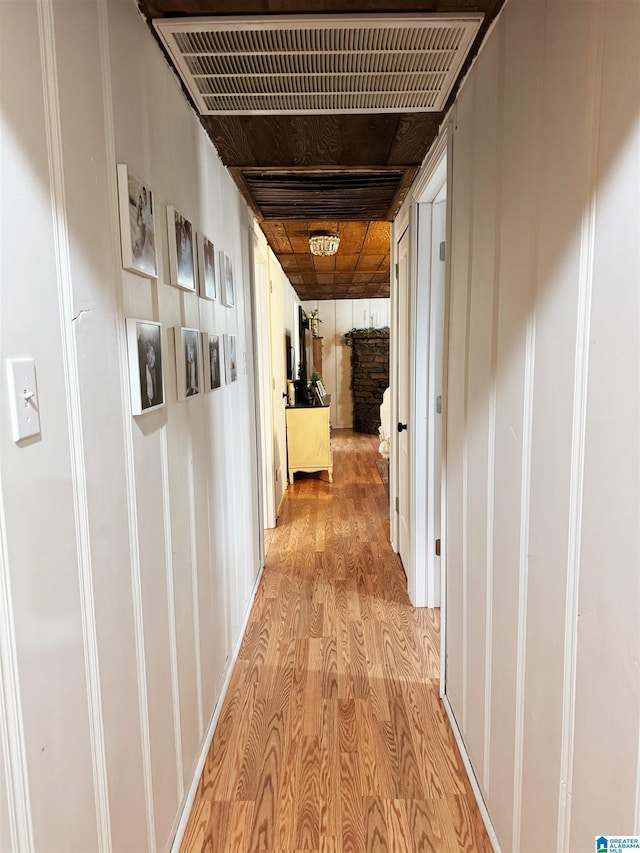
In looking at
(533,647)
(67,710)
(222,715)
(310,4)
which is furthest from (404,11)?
(222,715)

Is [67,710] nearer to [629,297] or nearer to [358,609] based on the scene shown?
[629,297]

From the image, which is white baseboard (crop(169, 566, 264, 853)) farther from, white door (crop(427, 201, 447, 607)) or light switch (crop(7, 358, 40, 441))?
light switch (crop(7, 358, 40, 441))

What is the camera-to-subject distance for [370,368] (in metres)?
8.45

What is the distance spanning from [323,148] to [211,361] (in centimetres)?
104

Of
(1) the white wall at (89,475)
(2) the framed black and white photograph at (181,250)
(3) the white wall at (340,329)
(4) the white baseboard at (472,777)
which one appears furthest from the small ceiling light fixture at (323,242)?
(3) the white wall at (340,329)

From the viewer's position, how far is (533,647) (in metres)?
1.07

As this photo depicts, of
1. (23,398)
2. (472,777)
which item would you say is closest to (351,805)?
(472,777)

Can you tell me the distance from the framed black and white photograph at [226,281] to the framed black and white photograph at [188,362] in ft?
1.55

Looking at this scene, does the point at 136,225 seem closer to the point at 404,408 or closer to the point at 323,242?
the point at 404,408

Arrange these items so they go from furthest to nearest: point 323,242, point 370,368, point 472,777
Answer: point 370,368
point 323,242
point 472,777

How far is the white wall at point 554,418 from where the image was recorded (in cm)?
74

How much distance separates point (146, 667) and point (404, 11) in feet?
5.63

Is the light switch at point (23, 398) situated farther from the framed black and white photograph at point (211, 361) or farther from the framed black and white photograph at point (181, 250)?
the framed black and white photograph at point (211, 361)

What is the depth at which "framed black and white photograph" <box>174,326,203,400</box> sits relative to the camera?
145cm
